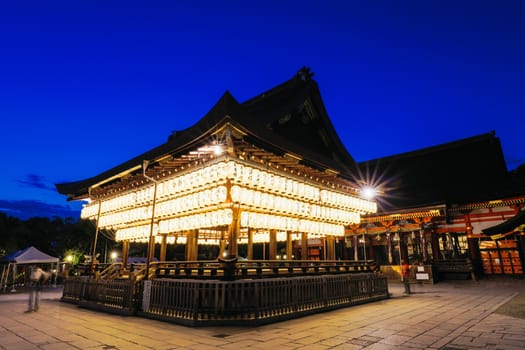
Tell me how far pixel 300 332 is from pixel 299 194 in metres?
6.02

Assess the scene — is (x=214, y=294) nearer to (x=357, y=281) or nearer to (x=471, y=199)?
(x=357, y=281)

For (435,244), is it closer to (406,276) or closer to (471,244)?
(471,244)

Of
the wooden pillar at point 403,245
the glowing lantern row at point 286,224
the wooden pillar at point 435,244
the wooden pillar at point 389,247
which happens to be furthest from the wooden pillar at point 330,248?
the wooden pillar at point 435,244

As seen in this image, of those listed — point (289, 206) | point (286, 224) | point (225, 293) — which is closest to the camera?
point (225, 293)

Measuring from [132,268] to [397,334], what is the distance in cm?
1118

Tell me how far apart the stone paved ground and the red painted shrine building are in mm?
2521

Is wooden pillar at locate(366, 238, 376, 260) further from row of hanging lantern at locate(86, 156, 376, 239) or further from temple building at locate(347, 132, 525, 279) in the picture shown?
row of hanging lantern at locate(86, 156, 376, 239)

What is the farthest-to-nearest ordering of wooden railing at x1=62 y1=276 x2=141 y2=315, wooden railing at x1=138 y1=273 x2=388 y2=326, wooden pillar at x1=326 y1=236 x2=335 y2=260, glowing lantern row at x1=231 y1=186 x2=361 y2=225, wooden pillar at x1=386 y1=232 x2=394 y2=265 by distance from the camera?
wooden pillar at x1=386 y1=232 x2=394 y2=265 → wooden pillar at x1=326 y1=236 x2=335 y2=260 → glowing lantern row at x1=231 y1=186 x2=361 y2=225 → wooden railing at x1=62 y1=276 x2=141 y2=315 → wooden railing at x1=138 y1=273 x2=388 y2=326

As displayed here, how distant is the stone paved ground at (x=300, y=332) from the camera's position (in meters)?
5.65

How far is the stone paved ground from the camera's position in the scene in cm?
565

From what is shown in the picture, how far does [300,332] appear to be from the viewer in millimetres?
6832

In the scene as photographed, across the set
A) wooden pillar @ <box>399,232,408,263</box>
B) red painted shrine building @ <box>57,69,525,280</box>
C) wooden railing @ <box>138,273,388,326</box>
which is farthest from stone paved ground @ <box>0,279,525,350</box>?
wooden pillar @ <box>399,232,408,263</box>

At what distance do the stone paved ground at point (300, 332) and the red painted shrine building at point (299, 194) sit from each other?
99.2 inches

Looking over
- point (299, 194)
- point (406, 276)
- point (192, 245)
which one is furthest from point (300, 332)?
point (406, 276)
